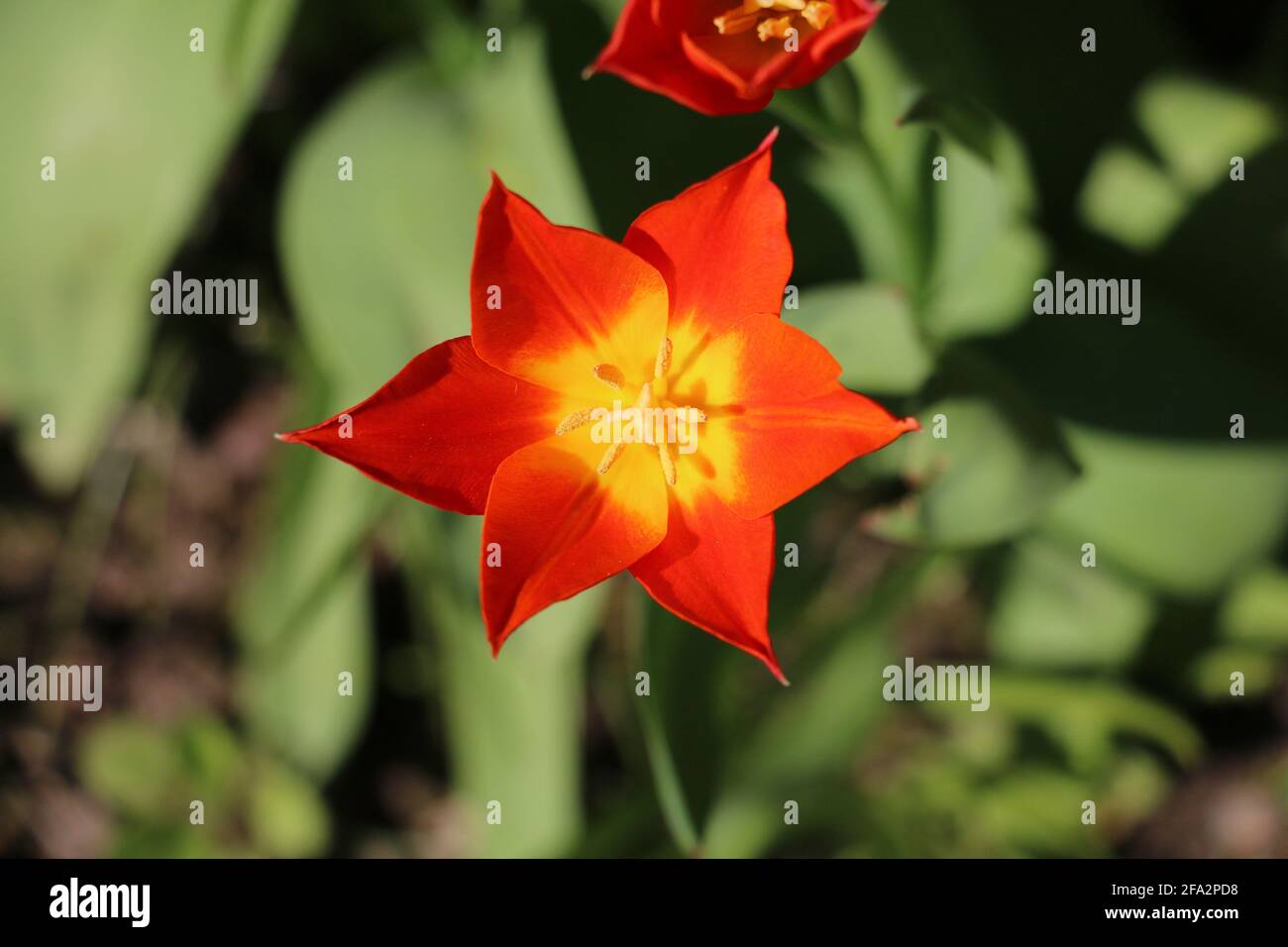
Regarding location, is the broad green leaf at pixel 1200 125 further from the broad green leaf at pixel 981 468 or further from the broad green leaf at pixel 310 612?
the broad green leaf at pixel 310 612

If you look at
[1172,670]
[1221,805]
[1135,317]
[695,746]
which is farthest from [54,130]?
[1221,805]

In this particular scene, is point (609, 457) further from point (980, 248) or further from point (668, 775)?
point (980, 248)

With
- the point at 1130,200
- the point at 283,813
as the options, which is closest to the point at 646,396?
A: the point at 1130,200

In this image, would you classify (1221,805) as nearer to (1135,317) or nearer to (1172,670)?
(1172,670)

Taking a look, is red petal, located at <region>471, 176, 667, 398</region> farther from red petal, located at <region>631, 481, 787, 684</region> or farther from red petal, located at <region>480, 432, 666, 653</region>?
red petal, located at <region>631, 481, 787, 684</region>

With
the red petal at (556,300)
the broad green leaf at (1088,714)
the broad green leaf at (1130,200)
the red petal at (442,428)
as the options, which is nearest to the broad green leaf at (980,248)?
the broad green leaf at (1130,200)

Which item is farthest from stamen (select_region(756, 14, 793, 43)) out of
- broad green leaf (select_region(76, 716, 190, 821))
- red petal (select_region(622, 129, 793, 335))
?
broad green leaf (select_region(76, 716, 190, 821))
